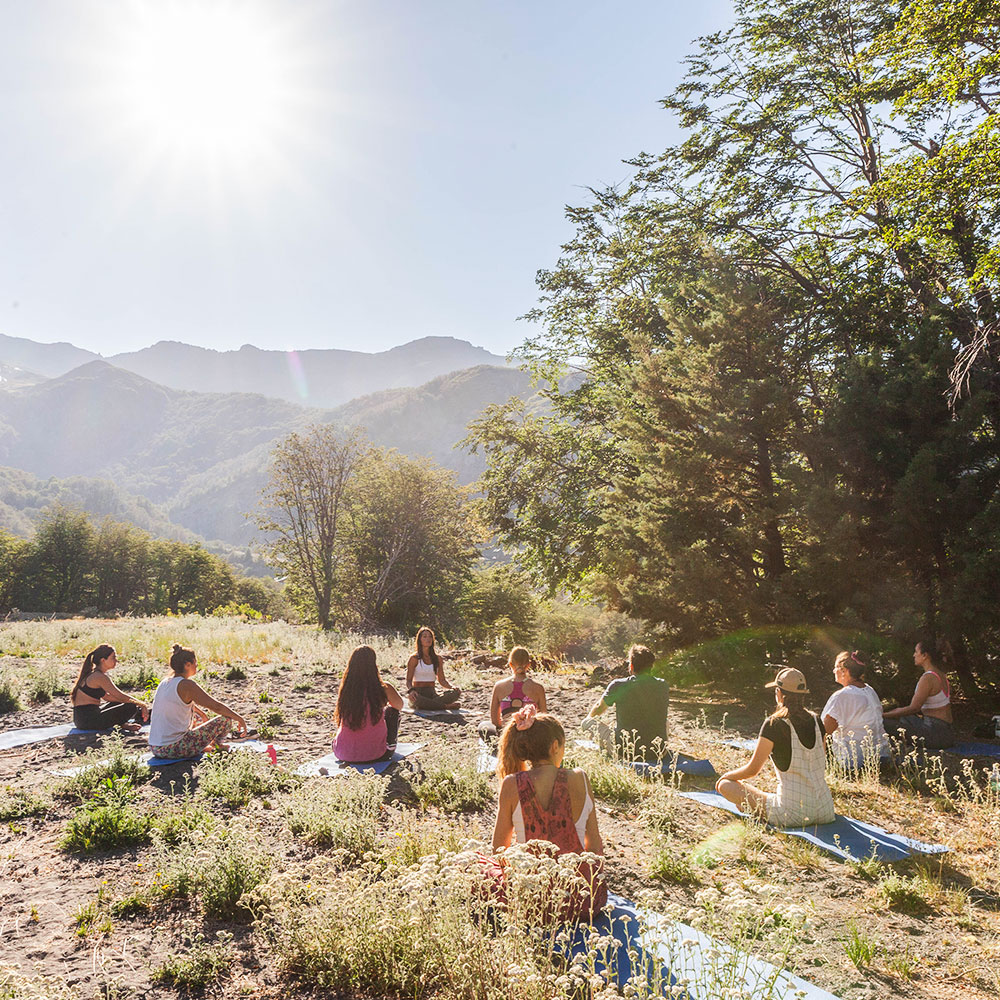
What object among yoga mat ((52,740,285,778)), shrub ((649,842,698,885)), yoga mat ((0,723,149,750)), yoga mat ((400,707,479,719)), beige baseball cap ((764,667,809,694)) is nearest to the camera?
shrub ((649,842,698,885))

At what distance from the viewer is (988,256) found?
29.9ft

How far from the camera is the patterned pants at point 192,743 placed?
688 cm

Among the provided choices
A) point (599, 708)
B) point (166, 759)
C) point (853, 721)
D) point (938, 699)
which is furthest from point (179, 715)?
point (938, 699)

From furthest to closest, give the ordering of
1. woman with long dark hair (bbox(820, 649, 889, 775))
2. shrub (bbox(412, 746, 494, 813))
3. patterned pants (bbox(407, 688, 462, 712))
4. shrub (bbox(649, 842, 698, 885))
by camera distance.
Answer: patterned pants (bbox(407, 688, 462, 712)), woman with long dark hair (bbox(820, 649, 889, 775)), shrub (bbox(412, 746, 494, 813)), shrub (bbox(649, 842, 698, 885))

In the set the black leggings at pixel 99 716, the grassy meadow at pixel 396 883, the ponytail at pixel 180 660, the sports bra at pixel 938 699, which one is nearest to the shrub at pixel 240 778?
the grassy meadow at pixel 396 883

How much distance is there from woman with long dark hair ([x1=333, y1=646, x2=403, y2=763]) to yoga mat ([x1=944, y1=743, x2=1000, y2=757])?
6.69 m

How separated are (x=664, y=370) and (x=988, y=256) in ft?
20.4

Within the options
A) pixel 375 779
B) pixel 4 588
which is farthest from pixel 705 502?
pixel 4 588

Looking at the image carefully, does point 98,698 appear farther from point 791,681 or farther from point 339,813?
point 791,681

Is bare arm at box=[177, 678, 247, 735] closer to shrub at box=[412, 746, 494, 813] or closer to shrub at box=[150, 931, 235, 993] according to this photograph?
shrub at box=[412, 746, 494, 813]

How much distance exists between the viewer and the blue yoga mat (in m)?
2.26

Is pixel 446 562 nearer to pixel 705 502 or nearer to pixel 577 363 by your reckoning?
pixel 577 363

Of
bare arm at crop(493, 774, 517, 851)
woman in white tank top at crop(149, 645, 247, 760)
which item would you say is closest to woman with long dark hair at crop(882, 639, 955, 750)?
bare arm at crop(493, 774, 517, 851)

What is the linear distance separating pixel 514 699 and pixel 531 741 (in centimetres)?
390
